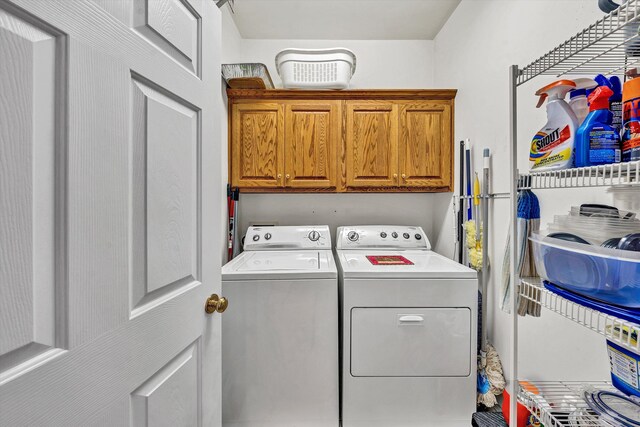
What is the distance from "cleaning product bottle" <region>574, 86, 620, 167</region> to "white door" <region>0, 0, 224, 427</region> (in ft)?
3.40

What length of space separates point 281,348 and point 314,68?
197 cm

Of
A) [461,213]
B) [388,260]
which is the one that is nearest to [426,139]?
[461,213]

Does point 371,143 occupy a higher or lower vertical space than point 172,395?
higher

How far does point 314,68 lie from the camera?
2391mm

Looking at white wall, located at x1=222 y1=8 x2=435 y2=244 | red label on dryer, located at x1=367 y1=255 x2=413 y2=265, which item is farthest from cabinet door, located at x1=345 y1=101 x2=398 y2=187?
red label on dryer, located at x1=367 y1=255 x2=413 y2=265

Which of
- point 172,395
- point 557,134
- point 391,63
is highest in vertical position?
point 391,63

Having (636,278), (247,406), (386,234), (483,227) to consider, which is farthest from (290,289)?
(636,278)

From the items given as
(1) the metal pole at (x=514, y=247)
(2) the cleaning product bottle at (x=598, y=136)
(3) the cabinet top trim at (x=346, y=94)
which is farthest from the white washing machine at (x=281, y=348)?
(3) the cabinet top trim at (x=346, y=94)

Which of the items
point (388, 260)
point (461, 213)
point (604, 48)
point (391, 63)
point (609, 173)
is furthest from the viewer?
point (391, 63)

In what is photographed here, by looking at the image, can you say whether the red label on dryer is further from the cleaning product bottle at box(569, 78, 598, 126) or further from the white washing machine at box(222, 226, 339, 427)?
the cleaning product bottle at box(569, 78, 598, 126)

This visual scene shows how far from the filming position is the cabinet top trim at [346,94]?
241 cm

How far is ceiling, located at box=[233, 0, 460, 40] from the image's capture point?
2.27 m

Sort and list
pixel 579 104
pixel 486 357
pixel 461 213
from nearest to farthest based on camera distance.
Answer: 1. pixel 579 104
2. pixel 486 357
3. pixel 461 213

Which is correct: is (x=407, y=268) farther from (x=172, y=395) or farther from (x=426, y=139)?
(x=172, y=395)
